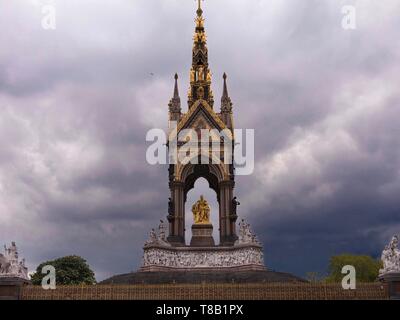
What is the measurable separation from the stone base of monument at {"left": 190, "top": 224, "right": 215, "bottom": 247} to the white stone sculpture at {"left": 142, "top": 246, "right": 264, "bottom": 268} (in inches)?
67.8

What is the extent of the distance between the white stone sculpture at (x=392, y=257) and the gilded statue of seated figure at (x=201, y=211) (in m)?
18.1

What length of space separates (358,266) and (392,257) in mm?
33879

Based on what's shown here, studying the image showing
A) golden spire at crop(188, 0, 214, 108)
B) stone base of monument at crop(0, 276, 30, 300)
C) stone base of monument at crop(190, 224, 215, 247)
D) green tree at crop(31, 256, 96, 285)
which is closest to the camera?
stone base of monument at crop(0, 276, 30, 300)

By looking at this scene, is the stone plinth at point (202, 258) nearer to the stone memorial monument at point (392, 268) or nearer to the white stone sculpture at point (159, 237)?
the white stone sculpture at point (159, 237)

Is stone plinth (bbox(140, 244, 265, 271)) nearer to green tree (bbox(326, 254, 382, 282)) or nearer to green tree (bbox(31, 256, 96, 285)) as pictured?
green tree (bbox(31, 256, 96, 285))

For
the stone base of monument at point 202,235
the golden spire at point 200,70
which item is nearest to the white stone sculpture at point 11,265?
the stone base of monument at point 202,235

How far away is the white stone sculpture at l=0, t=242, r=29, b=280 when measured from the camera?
85.1ft

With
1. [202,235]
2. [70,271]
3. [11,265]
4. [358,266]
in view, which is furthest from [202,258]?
[358,266]

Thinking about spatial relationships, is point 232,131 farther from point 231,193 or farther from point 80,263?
point 80,263

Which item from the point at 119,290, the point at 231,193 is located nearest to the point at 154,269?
the point at 231,193

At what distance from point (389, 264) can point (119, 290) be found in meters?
12.9

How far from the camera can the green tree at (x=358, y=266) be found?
56.6 meters

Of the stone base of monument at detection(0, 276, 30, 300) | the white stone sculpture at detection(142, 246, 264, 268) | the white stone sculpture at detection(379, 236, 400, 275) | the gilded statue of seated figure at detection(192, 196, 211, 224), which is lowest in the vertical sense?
the stone base of monument at detection(0, 276, 30, 300)

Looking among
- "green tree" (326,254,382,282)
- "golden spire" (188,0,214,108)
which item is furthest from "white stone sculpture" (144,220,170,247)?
"green tree" (326,254,382,282)
